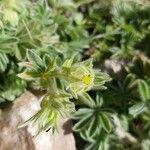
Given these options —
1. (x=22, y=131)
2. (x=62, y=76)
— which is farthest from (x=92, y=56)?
(x=62, y=76)

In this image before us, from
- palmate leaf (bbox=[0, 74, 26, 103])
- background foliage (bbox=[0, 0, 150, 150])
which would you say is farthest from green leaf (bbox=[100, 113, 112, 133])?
palmate leaf (bbox=[0, 74, 26, 103])

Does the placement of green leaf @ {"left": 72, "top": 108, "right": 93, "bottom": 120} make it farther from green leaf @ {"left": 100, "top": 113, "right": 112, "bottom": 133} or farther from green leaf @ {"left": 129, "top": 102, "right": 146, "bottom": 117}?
green leaf @ {"left": 129, "top": 102, "right": 146, "bottom": 117}

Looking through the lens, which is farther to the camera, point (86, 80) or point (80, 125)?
point (80, 125)

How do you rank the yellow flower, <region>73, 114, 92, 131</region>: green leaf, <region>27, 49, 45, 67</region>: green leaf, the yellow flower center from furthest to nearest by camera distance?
<region>73, 114, 92, 131</region>: green leaf → the yellow flower → <region>27, 49, 45, 67</region>: green leaf → the yellow flower center

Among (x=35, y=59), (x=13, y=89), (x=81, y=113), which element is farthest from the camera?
(x=81, y=113)

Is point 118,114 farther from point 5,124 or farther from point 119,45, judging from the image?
point 5,124

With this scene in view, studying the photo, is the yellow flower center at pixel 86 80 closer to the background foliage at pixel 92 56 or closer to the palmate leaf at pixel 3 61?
the background foliage at pixel 92 56

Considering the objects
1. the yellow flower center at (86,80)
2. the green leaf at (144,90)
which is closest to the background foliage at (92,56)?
the green leaf at (144,90)

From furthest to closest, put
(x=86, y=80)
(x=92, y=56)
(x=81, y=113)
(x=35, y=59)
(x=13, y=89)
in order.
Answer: (x=92, y=56), (x=81, y=113), (x=13, y=89), (x=35, y=59), (x=86, y=80)

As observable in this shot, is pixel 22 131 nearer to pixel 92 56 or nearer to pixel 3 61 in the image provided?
pixel 3 61

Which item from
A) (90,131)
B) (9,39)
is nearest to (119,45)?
(90,131)
